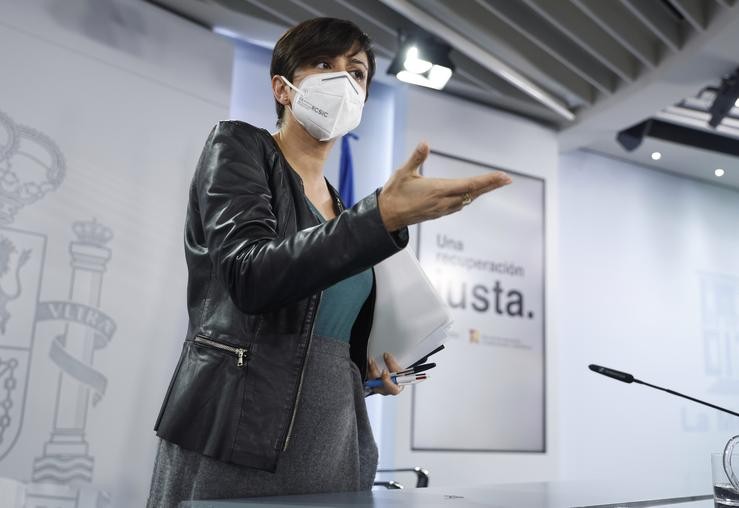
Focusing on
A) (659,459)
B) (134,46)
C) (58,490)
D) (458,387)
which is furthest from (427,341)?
(659,459)

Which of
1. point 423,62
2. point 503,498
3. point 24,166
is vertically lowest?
point 503,498

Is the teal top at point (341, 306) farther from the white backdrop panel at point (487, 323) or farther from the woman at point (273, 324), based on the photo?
the white backdrop panel at point (487, 323)

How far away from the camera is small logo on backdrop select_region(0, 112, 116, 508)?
136 inches

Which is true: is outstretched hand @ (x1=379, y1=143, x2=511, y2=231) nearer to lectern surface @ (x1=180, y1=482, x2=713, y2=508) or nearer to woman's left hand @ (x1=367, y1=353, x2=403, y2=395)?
lectern surface @ (x1=180, y1=482, x2=713, y2=508)

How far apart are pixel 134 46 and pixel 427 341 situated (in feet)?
11.1

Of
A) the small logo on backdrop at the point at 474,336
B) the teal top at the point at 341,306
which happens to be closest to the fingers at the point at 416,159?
the teal top at the point at 341,306

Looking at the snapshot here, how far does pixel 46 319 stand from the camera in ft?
11.7

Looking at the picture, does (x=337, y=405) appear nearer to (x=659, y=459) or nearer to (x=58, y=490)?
(x=58, y=490)

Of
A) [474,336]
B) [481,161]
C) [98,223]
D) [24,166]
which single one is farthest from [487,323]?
[24,166]

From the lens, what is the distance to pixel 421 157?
824mm

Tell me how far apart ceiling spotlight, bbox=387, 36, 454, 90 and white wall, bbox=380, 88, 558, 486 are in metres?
0.61

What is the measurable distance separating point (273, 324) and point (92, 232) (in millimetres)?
3069

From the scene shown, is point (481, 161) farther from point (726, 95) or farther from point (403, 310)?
point (403, 310)

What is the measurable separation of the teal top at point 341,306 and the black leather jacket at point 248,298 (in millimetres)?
91
